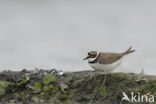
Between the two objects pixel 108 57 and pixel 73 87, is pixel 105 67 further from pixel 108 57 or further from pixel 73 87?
pixel 73 87

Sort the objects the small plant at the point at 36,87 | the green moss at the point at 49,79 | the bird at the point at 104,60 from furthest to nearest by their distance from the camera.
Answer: the green moss at the point at 49,79
the small plant at the point at 36,87
the bird at the point at 104,60

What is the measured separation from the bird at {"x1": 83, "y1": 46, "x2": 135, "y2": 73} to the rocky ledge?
38 centimetres

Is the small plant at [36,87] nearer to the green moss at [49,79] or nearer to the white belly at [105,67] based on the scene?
the green moss at [49,79]

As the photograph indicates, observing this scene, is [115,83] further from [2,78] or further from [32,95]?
[2,78]

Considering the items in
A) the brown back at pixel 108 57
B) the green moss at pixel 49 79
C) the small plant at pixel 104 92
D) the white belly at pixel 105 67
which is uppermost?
the brown back at pixel 108 57

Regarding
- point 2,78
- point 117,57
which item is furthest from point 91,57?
point 2,78

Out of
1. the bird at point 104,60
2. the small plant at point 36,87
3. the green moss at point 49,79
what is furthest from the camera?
the green moss at point 49,79

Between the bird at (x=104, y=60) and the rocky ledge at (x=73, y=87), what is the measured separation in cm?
38

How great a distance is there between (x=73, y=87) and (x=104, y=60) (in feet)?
3.81

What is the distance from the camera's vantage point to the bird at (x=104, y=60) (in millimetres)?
11195

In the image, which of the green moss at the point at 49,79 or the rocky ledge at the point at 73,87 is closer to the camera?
the rocky ledge at the point at 73,87

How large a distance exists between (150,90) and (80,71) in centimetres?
207

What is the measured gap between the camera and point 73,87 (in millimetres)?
11820

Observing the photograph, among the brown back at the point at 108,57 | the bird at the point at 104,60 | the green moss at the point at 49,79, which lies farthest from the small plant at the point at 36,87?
the brown back at the point at 108,57
